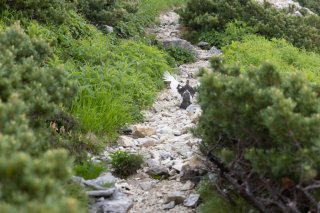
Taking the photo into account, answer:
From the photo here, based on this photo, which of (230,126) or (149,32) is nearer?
(230,126)

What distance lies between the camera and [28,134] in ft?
12.6

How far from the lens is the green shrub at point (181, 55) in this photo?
45.1 ft

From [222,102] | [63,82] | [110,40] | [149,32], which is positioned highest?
[222,102]

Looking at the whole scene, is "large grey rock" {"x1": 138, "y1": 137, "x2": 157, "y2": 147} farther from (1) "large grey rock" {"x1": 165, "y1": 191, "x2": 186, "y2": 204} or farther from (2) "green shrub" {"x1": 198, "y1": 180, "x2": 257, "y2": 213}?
(2) "green shrub" {"x1": 198, "y1": 180, "x2": 257, "y2": 213}

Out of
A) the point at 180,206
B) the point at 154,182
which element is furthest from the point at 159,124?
the point at 180,206

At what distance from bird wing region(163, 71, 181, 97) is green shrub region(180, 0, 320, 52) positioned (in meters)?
3.89

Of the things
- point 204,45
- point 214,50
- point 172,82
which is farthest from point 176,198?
point 204,45

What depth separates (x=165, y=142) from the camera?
8312 millimetres

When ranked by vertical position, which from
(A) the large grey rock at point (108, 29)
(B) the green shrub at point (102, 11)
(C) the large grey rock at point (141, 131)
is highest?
(C) the large grey rock at point (141, 131)

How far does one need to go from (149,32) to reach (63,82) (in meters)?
10.6

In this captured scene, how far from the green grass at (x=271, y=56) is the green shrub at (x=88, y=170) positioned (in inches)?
238

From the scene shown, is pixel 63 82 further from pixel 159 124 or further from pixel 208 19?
pixel 208 19

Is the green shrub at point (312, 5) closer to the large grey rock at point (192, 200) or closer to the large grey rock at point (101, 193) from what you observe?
the large grey rock at point (192, 200)

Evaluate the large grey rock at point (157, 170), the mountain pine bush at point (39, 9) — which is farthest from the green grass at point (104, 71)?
the large grey rock at point (157, 170)
